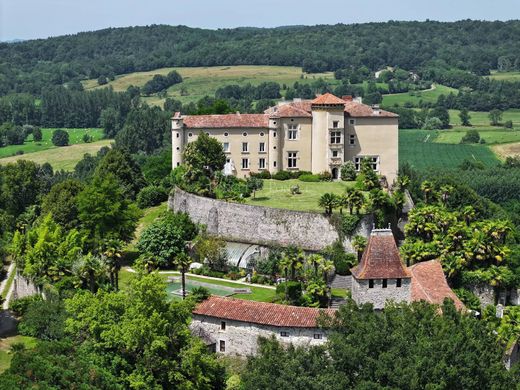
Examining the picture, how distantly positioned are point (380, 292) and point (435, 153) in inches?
4460

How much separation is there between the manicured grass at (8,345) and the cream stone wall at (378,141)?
39655 millimetres

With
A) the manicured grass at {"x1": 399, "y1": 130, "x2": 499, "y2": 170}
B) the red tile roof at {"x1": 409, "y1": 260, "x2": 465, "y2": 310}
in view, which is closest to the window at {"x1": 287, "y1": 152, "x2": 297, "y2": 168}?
the red tile roof at {"x1": 409, "y1": 260, "x2": 465, "y2": 310}

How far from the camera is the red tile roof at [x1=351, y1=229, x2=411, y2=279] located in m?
59.9

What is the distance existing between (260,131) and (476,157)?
7885cm

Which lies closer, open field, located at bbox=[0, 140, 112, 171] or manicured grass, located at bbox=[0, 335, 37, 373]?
manicured grass, located at bbox=[0, 335, 37, 373]

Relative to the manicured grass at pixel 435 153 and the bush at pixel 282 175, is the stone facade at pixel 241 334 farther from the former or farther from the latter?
the manicured grass at pixel 435 153

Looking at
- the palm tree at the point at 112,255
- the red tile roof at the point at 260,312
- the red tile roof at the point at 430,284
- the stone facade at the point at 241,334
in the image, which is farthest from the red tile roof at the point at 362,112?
the stone facade at the point at 241,334

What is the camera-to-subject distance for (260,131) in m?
93.3

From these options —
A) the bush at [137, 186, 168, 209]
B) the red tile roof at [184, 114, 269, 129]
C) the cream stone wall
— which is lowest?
the bush at [137, 186, 168, 209]

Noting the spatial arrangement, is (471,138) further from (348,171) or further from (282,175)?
(282,175)

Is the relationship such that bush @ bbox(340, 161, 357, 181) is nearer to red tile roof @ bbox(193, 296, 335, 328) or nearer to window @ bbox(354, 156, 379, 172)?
window @ bbox(354, 156, 379, 172)

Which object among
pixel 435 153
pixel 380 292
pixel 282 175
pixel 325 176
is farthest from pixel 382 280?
pixel 435 153

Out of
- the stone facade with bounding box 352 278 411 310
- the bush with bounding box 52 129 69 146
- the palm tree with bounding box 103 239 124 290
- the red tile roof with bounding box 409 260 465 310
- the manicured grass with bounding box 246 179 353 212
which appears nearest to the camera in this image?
the stone facade with bounding box 352 278 411 310

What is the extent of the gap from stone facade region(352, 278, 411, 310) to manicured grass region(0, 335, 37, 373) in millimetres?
21351
